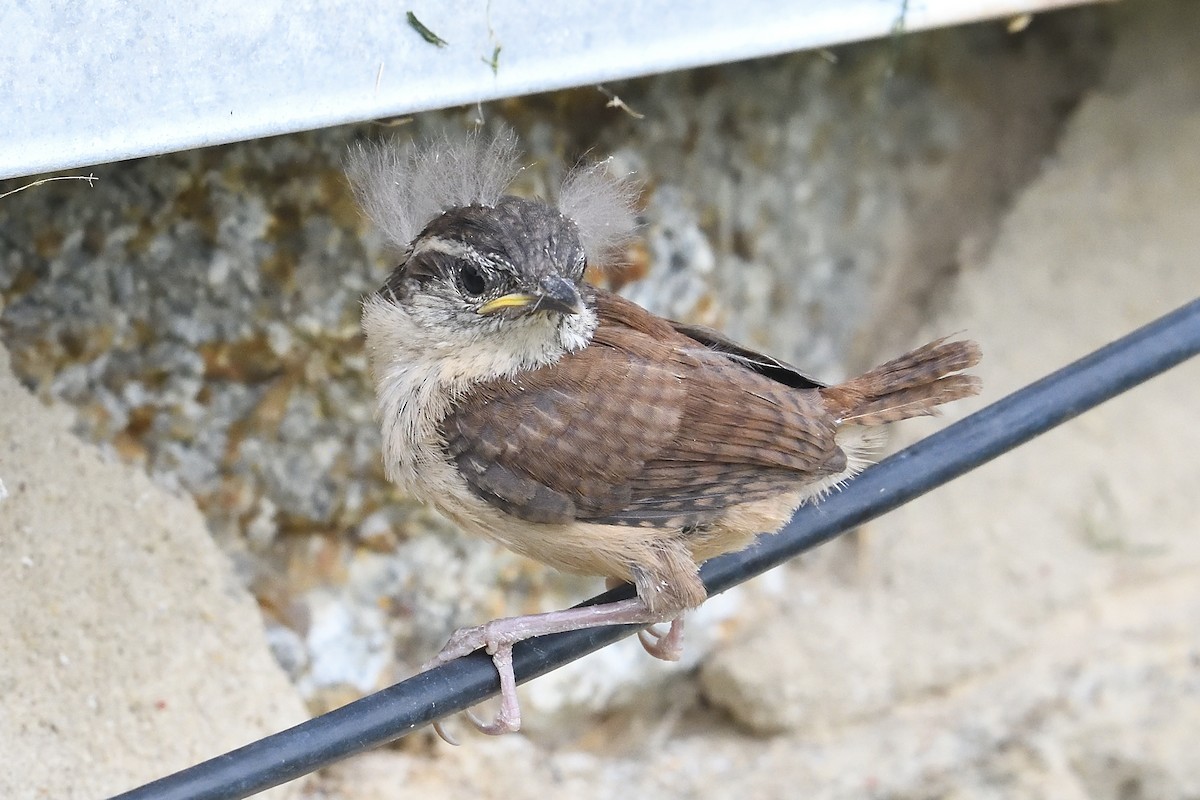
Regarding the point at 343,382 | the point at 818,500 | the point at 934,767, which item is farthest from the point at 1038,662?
the point at 343,382

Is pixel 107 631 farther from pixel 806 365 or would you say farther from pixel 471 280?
pixel 806 365

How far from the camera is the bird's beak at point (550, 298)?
266 cm

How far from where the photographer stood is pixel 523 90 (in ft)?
9.46

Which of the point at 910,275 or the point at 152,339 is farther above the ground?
the point at 910,275

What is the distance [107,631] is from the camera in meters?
3.05

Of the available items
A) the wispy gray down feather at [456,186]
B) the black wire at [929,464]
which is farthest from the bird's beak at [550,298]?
the black wire at [929,464]

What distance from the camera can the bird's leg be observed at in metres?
2.59

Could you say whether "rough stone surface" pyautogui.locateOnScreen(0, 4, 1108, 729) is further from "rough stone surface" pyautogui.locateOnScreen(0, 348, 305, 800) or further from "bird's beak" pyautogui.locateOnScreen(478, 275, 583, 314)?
"bird's beak" pyautogui.locateOnScreen(478, 275, 583, 314)

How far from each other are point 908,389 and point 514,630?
3.59 ft

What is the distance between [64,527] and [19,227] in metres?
0.70

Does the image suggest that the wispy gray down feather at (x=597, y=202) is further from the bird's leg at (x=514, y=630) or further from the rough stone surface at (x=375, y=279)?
the bird's leg at (x=514, y=630)

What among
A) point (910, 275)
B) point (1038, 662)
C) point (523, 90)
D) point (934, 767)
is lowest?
point (934, 767)

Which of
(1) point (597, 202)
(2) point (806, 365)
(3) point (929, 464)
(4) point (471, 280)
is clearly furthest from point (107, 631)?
(2) point (806, 365)

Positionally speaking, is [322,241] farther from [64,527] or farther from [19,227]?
[64,527]
